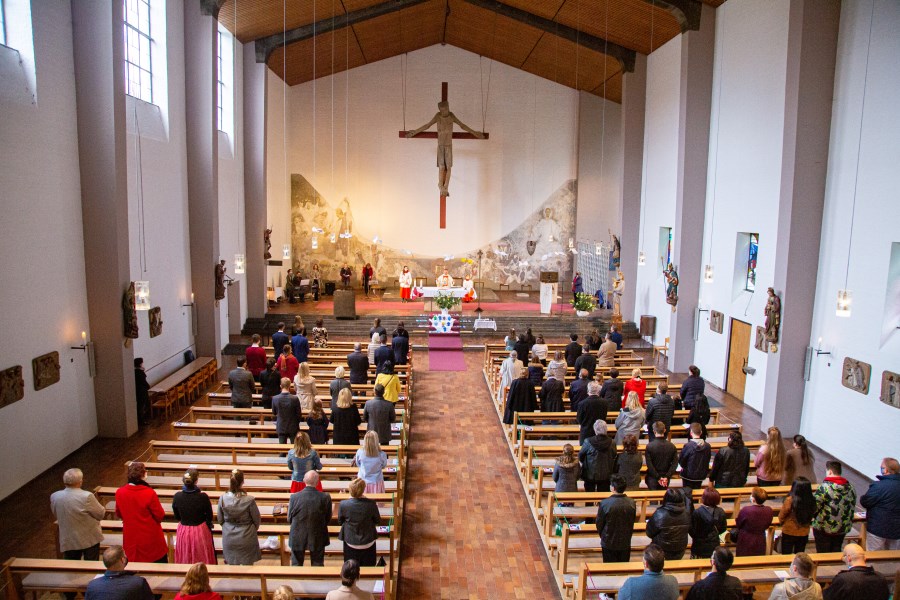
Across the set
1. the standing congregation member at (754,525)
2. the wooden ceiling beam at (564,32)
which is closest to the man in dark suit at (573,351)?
the standing congregation member at (754,525)

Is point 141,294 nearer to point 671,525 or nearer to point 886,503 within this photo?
point 671,525

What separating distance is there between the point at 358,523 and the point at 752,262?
11.2 m

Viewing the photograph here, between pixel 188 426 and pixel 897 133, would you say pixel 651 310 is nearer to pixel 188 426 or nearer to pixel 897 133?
pixel 897 133

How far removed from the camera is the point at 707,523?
5.89 metres

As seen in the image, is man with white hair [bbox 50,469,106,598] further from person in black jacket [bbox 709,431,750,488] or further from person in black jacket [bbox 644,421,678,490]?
person in black jacket [bbox 709,431,750,488]

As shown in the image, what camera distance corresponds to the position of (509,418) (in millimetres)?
10961

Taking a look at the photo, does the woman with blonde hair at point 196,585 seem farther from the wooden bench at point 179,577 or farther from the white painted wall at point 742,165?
the white painted wall at point 742,165

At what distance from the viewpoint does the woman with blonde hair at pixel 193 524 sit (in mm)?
5512

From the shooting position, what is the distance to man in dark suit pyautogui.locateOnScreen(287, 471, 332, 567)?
561 centimetres

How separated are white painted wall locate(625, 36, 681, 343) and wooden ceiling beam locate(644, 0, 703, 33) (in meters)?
1.37

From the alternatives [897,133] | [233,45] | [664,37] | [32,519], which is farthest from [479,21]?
[32,519]

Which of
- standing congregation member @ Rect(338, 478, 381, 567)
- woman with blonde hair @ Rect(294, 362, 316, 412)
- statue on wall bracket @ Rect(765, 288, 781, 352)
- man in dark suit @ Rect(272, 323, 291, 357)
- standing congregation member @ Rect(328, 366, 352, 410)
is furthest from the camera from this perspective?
man in dark suit @ Rect(272, 323, 291, 357)

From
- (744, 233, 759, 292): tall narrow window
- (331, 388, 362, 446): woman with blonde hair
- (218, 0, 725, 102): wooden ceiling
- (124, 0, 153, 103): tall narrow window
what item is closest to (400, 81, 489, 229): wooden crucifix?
(218, 0, 725, 102): wooden ceiling

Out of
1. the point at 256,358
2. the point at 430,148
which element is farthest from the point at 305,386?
the point at 430,148
